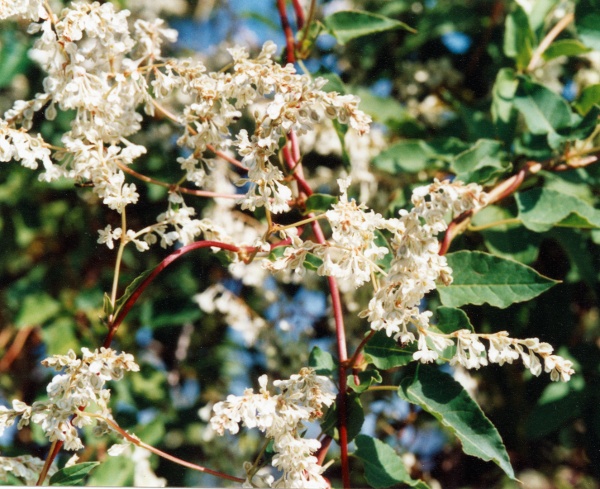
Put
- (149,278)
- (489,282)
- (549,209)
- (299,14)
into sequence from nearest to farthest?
(149,278), (489,282), (549,209), (299,14)

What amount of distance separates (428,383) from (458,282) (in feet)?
0.53

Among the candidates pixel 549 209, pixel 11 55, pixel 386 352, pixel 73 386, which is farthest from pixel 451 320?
pixel 11 55

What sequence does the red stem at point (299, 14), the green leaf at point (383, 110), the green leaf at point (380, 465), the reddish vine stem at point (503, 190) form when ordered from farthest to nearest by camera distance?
the green leaf at point (383, 110) → the red stem at point (299, 14) → the reddish vine stem at point (503, 190) → the green leaf at point (380, 465)

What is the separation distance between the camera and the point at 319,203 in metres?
1.01

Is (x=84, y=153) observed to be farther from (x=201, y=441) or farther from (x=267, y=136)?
(x=201, y=441)

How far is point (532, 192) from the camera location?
3.77ft

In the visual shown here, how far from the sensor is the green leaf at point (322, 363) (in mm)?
955

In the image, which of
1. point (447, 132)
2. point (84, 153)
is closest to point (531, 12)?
point (447, 132)

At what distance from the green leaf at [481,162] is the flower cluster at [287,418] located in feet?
1.73

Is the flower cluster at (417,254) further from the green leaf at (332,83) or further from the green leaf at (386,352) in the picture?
the green leaf at (332,83)

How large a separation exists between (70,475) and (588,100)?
3.65 ft

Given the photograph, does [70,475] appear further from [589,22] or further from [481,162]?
[589,22]

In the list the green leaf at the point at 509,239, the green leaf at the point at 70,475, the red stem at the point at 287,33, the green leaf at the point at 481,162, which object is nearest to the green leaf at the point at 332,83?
the red stem at the point at 287,33

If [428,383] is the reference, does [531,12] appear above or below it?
A: above
